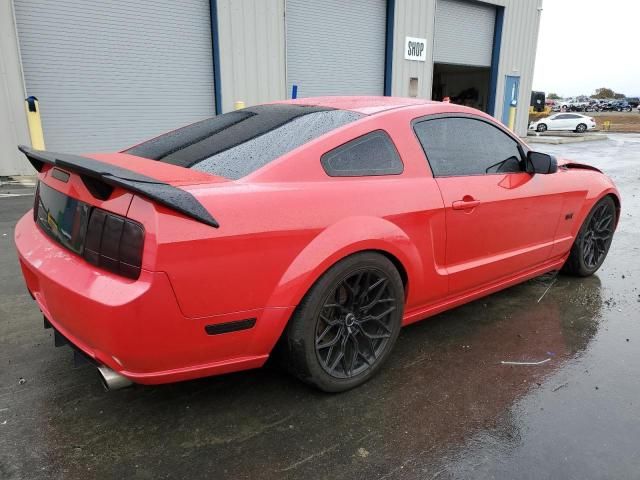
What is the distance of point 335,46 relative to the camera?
1440 cm

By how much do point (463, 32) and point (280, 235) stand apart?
63.1 ft

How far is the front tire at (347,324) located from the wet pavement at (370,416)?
137mm

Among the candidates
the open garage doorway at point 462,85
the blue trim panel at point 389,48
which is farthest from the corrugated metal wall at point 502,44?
the open garage doorway at point 462,85

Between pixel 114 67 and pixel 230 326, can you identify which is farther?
pixel 114 67

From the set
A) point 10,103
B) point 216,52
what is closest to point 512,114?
point 216,52

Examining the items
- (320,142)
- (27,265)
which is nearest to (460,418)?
(320,142)

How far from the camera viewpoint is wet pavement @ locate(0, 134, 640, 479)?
6.99 feet

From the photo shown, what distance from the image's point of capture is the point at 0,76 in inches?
366

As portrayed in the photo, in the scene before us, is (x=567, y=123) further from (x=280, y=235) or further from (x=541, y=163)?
(x=280, y=235)

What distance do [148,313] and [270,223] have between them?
2.06 feet

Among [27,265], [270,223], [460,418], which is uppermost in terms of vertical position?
[270,223]

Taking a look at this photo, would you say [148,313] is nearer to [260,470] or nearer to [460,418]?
[260,470]

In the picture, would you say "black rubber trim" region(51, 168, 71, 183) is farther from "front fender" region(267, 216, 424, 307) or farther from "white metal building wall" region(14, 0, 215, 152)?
"white metal building wall" region(14, 0, 215, 152)

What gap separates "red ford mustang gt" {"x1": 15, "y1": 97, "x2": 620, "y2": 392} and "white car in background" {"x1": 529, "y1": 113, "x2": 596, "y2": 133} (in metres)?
32.2
